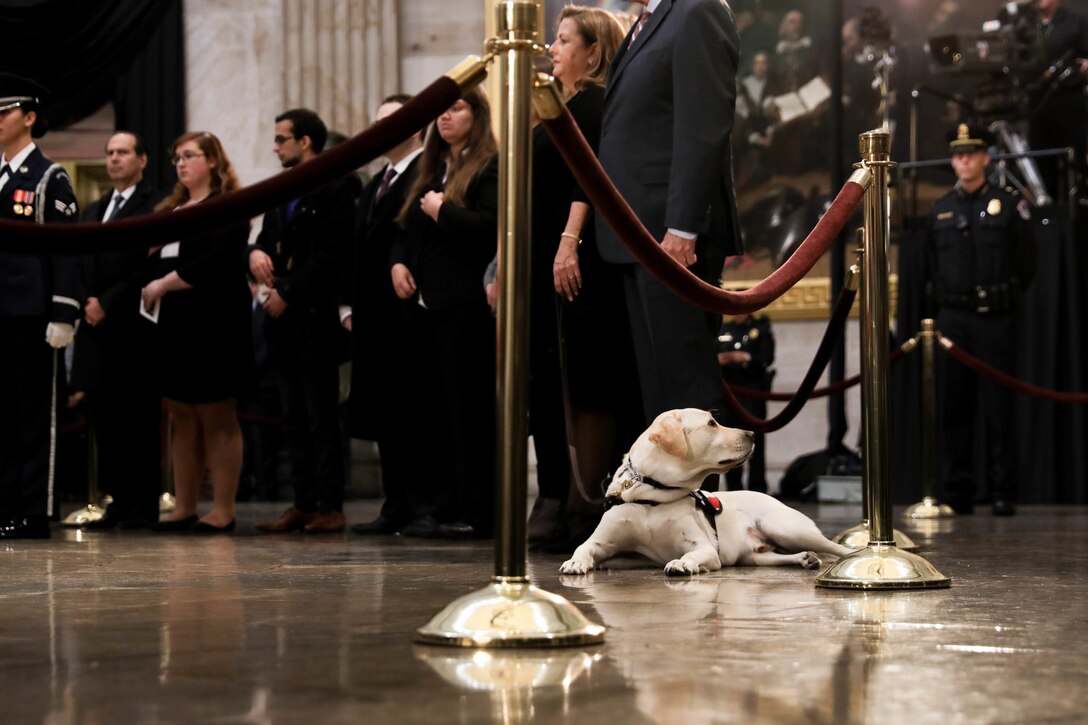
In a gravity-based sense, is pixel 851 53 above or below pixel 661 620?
above

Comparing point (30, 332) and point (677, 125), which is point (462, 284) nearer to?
point (677, 125)

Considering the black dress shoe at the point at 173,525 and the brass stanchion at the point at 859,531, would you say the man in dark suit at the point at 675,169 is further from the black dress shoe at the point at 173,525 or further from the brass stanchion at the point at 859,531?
the black dress shoe at the point at 173,525

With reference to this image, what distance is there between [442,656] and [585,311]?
2.45 m

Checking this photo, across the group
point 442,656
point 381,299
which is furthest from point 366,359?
point 442,656

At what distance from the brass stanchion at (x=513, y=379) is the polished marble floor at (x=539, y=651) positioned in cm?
8

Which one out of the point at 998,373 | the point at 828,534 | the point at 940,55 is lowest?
the point at 828,534

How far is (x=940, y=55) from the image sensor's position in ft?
35.7

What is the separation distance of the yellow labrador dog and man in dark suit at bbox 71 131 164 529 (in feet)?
10.0

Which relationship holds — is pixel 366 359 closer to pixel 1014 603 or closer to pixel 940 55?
pixel 1014 603

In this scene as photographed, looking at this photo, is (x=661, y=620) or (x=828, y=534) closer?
(x=661, y=620)

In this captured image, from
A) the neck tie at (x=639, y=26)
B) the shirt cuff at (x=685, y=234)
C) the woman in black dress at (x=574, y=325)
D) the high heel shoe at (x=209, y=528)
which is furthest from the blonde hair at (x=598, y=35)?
the high heel shoe at (x=209, y=528)

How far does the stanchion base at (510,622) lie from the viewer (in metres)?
2.45

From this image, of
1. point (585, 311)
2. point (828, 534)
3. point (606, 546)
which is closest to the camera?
point (606, 546)

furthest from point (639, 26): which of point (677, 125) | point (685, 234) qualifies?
point (685, 234)
